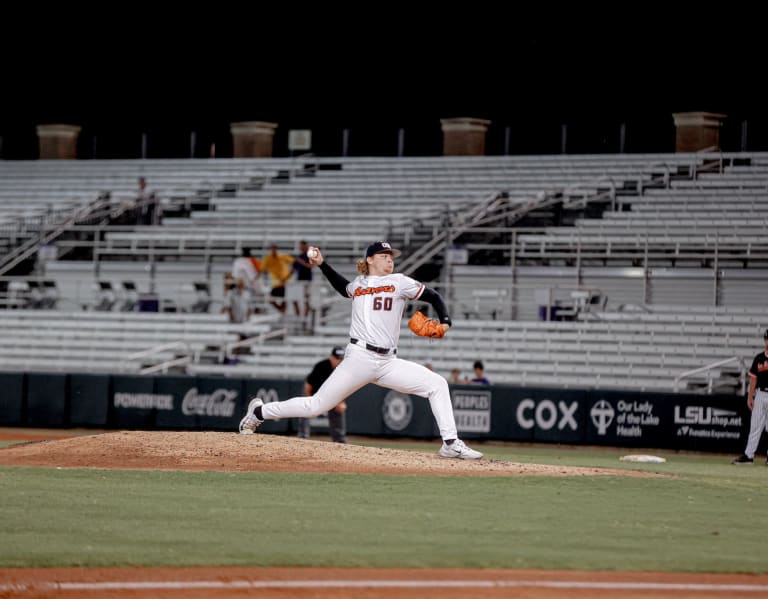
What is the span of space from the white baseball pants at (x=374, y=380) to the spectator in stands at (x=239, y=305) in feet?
52.7

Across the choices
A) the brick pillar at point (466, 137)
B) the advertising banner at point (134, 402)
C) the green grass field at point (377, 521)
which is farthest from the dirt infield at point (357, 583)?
the brick pillar at point (466, 137)

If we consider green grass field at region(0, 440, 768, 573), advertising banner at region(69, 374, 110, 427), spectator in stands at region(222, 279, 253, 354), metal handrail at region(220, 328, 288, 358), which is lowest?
advertising banner at region(69, 374, 110, 427)

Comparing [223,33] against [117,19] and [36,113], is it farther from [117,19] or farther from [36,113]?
[36,113]

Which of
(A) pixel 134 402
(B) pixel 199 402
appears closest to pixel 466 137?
(B) pixel 199 402

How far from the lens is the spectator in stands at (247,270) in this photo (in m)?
29.3

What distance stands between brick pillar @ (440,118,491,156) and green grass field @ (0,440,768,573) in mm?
23051

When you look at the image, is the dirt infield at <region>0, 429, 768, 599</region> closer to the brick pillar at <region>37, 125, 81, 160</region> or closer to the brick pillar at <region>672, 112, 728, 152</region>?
the brick pillar at <region>672, 112, 728, 152</region>

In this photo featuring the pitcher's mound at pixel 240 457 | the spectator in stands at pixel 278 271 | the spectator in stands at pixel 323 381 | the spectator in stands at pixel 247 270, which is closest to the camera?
the pitcher's mound at pixel 240 457

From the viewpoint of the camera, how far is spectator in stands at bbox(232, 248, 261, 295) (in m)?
29.3

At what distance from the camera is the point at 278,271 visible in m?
29.3

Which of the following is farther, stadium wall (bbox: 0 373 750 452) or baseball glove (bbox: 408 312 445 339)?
stadium wall (bbox: 0 373 750 452)

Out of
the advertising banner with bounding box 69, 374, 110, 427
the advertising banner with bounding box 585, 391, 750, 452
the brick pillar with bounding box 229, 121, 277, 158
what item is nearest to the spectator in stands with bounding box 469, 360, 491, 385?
the advertising banner with bounding box 585, 391, 750, 452

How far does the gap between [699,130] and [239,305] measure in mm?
12006

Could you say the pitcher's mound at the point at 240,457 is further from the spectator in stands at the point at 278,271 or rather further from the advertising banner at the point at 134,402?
the spectator in stands at the point at 278,271
